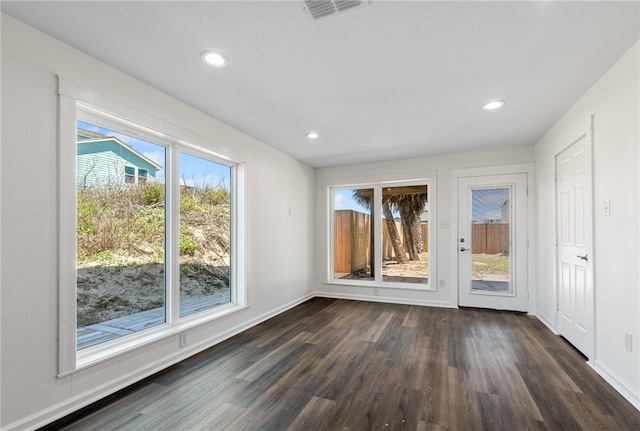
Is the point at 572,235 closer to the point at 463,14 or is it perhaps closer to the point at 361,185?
the point at 463,14

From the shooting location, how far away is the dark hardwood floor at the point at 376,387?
1.86m

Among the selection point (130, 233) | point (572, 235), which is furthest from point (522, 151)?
point (130, 233)

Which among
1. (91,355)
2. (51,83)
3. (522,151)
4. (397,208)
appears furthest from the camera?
(397,208)

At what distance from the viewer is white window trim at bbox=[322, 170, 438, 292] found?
4741 millimetres

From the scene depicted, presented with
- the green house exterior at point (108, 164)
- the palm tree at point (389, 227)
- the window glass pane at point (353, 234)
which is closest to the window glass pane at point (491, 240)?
the palm tree at point (389, 227)

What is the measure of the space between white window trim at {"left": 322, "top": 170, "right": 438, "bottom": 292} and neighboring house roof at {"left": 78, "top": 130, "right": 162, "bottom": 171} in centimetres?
326

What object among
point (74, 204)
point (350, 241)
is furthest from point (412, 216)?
point (74, 204)

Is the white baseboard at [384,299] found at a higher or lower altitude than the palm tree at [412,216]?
lower

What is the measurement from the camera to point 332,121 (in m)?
3.29

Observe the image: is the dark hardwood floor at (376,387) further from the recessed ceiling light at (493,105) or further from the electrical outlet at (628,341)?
the recessed ceiling light at (493,105)

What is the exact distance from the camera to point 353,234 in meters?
5.44

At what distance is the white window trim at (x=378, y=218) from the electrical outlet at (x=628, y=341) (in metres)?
2.59

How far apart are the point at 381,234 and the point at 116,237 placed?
12.8 feet

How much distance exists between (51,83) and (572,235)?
4.59 m
